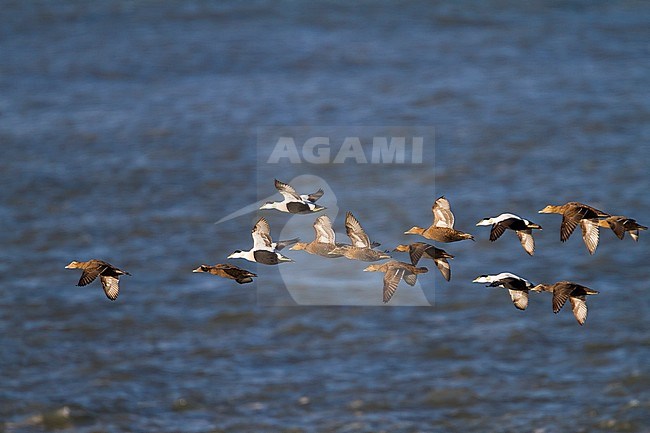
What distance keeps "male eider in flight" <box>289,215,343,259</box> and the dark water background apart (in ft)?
54.3

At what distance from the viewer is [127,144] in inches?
1859

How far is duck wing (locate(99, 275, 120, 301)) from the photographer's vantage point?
11.6 meters

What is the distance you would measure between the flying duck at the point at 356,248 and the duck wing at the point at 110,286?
90.2 inches

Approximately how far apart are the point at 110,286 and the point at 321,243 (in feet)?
7.63

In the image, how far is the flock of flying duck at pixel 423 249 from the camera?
36.3 ft

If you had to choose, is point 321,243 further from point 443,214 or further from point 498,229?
point 498,229

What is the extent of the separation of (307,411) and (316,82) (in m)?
26.6

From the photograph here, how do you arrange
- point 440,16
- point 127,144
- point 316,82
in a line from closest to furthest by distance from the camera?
point 127,144, point 316,82, point 440,16

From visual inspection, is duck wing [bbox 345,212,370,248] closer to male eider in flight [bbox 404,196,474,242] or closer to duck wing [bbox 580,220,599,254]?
male eider in flight [bbox 404,196,474,242]

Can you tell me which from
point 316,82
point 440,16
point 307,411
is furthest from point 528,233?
point 440,16

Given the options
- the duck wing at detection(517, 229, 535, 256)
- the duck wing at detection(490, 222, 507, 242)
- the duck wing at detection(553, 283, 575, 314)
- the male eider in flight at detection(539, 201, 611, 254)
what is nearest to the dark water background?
the duck wing at detection(517, 229, 535, 256)

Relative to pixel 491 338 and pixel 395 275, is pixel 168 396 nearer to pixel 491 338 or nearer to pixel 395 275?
pixel 491 338

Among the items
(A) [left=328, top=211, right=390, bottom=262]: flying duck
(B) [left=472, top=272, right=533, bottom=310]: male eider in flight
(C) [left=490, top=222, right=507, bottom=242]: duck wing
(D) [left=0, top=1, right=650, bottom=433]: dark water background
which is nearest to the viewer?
(C) [left=490, top=222, right=507, bottom=242]: duck wing

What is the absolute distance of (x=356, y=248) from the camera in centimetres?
1178
